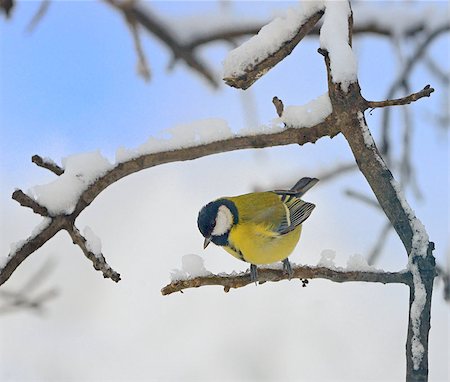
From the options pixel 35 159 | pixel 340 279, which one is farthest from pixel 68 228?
pixel 340 279

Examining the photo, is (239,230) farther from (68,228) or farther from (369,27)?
(369,27)

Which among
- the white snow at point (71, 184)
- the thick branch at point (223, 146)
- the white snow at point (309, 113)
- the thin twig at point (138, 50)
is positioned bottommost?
the white snow at point (71, 184)

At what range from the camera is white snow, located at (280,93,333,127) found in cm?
161

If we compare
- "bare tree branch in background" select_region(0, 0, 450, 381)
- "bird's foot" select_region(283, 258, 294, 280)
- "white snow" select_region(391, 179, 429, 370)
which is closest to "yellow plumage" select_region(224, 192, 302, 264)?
"bird's foot" select_region(283, 258, 294, 280)

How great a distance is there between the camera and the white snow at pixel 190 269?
58.6 inches

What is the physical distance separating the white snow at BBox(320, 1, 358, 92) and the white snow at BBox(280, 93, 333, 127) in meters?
0.10

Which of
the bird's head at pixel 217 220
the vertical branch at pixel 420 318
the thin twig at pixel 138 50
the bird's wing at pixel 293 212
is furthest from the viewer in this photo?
the thin twig at pixel 138 50

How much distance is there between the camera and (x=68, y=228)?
164cm

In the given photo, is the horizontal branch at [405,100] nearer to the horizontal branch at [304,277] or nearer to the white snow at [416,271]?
the white snow at [416,271]

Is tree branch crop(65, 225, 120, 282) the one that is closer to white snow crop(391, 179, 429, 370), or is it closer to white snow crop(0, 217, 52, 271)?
white snow crop(0, 217, 52, 271)

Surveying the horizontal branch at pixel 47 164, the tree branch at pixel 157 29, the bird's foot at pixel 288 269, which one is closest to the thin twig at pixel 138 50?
the tree branch at pixel 157 29

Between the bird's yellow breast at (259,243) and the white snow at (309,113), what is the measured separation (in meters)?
0.57

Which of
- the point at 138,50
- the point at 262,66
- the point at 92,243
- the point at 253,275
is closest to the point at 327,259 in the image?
the point at 253,275

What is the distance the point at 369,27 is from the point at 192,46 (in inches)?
33.0
